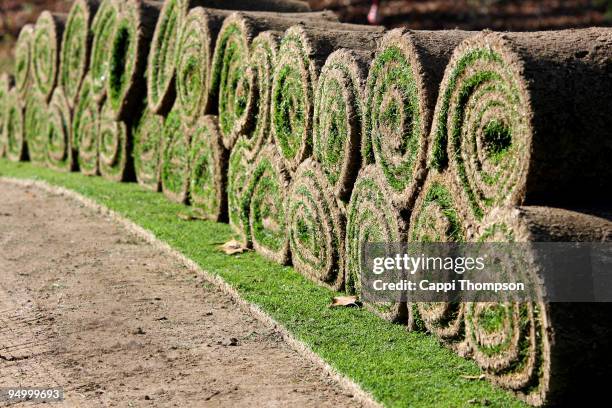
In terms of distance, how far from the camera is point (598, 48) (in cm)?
429

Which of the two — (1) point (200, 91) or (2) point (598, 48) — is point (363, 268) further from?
(1) point (200, 91)

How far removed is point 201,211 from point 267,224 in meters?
1.39

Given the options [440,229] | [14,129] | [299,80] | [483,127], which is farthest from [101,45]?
[483,127]

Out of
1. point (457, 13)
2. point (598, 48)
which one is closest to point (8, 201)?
point (598, 48)

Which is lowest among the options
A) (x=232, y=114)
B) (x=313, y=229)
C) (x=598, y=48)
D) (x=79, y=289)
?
(x=79, y=289)

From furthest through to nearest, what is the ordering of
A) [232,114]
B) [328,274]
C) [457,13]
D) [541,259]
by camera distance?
[457,13] < [232,114] < [328,274] < [541,259]

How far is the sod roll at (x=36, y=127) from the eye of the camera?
11.5 metres

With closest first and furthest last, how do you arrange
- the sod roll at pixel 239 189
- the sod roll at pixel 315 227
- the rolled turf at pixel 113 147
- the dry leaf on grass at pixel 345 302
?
the dry leaf on grass at pixel 345 302 < the sod roll at pixel 315 227 < the sod roll at pixel 239 189 < the rolled turf at pixel 113 147

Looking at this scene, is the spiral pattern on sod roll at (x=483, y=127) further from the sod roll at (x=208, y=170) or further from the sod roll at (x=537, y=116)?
the sod roll at (x=208, y=170)

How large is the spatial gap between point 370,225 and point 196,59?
329cm

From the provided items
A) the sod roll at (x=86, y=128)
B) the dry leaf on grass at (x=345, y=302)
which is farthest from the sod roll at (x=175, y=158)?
the dry leaf on grass at (x=345, y=302)

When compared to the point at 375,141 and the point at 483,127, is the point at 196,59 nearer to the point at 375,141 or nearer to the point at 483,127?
the point at 375,141

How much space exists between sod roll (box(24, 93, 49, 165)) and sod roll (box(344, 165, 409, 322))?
6.72 meters

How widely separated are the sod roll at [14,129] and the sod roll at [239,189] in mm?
5563
